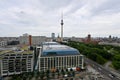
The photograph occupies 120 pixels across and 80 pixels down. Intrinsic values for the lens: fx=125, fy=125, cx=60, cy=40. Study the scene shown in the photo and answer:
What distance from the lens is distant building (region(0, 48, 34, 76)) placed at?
2445 cm

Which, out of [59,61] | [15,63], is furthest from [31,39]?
[15,63]

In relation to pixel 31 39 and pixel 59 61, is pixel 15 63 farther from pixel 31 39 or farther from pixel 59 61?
pixel 31 39

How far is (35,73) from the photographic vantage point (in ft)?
84.5

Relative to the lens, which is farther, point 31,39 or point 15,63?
point 31,39

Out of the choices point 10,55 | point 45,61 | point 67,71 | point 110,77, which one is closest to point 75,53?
point 67,71

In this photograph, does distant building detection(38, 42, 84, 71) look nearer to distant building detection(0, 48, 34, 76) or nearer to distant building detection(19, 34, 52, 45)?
distant building detection(0, 48, 34, 76)

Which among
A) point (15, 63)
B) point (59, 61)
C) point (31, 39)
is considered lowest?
point (59, 61)

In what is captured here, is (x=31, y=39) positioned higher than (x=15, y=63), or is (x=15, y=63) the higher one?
(x=31, y=39)

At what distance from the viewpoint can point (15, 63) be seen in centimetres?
2489

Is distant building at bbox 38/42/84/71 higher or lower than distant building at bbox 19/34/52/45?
lower

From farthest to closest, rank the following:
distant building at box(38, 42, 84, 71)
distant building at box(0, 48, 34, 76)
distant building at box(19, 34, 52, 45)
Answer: distant building at box(19, 34, 52, 45), distant building at box(38, 42, 84, 71), distant building at box(0, 48, 34, 76)

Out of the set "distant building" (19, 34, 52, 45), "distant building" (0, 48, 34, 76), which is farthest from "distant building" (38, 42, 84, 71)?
"distant building" (19, 34, 52, 45)

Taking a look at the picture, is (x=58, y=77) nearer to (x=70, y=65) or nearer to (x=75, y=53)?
(x=70, y=65)

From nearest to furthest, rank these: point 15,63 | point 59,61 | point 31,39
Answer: point 15,63 → point 59,61 → point 31,39
